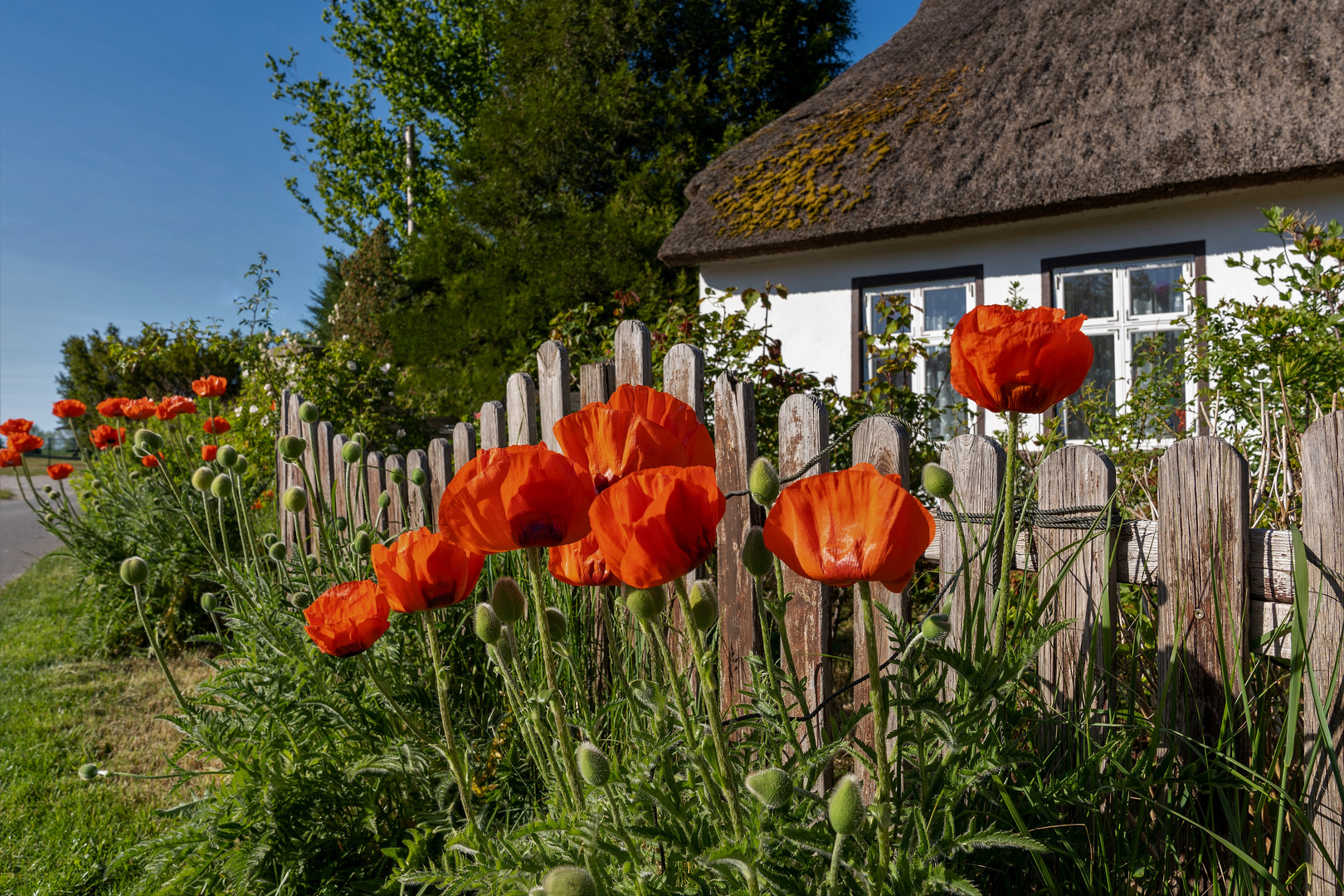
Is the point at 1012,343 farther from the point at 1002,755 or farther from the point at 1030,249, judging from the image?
the point at 1030,249

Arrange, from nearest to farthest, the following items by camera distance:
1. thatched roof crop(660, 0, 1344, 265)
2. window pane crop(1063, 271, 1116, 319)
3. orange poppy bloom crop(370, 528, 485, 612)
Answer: orange poppy bloom crop(370, 528, 485, 612) → thatched roof crop(660, 0, 1344, 265) → window pane crop(1063, 271, 1116, 319)

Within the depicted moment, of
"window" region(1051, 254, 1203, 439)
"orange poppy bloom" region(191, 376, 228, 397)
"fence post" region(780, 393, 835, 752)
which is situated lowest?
"fence post" region(780, 393, 835, 752)

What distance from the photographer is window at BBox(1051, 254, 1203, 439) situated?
510 centimetres

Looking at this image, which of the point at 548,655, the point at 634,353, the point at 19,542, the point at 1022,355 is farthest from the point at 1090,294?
the point at 19,542

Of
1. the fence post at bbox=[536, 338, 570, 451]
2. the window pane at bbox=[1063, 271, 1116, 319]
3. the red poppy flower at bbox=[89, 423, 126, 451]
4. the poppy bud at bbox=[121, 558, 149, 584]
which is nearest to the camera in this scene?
the poppy bud at bbox=[121, 558, 149, 584]

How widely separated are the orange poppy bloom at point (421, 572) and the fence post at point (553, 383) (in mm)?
1102

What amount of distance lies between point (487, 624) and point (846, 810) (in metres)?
0.49

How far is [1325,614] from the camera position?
1.19 metres

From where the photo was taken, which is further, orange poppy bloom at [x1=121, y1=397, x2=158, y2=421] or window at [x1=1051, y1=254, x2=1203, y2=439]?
window at [x1=1051, y1=254, x2=1203, y2=439]

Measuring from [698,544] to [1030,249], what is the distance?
5674 mm

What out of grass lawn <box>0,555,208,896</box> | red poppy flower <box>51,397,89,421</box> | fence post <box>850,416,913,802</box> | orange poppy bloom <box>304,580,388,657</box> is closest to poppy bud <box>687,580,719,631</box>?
orange poppy bloom <box>304,580,388,657</box>

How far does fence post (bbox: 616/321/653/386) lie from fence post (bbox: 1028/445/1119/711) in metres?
1.01

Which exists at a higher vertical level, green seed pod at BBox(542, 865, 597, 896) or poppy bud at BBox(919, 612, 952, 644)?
poppy bud at BBox(919, 612, 952, 644)

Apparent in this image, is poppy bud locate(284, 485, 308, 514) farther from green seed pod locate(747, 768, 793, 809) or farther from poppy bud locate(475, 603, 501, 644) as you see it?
green seed pod locate(747, 768, 793, 809)
